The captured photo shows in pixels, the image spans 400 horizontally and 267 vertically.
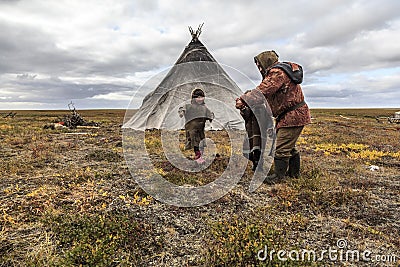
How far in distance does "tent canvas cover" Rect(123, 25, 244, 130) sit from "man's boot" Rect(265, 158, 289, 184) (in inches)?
346

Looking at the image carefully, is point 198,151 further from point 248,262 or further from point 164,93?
→ point 164,93

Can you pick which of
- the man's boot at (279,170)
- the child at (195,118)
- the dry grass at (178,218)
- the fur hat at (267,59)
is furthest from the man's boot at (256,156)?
the fur hat at (267,59)

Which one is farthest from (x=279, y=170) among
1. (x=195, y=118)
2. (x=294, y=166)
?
(x=195, y=118)

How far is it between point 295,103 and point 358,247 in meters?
3.26

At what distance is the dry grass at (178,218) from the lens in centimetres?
391

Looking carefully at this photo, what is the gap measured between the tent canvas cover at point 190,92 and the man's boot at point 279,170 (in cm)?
879

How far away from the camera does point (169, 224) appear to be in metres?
4.92

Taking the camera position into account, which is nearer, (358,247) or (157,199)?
(358,247)

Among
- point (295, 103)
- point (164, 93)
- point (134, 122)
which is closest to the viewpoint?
point (295, 103)

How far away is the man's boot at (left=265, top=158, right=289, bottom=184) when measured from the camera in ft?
22.8

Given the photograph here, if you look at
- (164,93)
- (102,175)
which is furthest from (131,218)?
(164,93)

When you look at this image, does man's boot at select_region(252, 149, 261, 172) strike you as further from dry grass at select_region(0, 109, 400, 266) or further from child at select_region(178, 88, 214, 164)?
child at select_region(178, 88, 214, 164)

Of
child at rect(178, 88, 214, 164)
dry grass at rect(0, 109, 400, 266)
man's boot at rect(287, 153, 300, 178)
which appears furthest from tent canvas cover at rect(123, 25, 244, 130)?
man's boot at rect(287, 153, 300, 178)

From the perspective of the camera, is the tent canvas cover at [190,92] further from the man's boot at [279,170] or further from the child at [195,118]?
the man's boot at [279,170]
